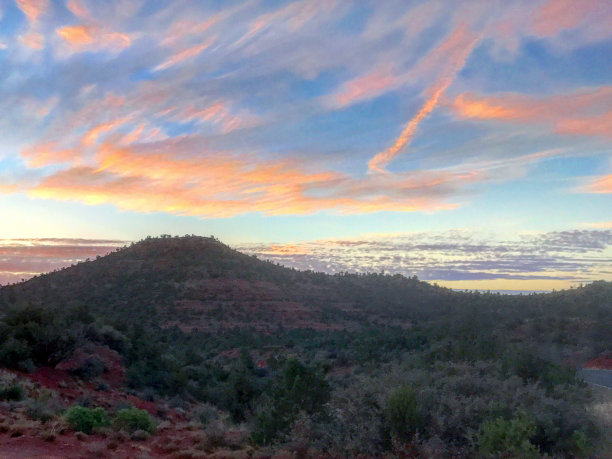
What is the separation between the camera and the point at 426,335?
34.3 meters

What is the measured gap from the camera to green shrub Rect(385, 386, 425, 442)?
973cm

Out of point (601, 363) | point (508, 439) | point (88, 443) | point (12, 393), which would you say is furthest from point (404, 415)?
point (601, 363)

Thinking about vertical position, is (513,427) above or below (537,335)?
above

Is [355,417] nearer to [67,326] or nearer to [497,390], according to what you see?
[497,390]

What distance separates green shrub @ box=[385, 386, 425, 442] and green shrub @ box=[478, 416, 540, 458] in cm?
118

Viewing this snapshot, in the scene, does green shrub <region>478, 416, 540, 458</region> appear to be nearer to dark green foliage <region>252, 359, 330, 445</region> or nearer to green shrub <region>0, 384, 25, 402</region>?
dark green foliage <region>252, 359, 330, 445</region>

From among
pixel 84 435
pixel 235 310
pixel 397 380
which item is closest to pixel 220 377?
pixel 84 435

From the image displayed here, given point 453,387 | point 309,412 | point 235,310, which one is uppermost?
point 453,387

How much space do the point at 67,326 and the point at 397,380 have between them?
21305mm

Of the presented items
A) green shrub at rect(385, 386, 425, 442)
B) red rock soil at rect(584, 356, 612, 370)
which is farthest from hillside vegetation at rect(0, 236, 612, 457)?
red rock soil at rect(584, 356, 612, 370)

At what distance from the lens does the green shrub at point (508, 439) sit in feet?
27.7

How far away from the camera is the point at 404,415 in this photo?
988cm

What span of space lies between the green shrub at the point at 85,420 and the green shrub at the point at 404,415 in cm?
831

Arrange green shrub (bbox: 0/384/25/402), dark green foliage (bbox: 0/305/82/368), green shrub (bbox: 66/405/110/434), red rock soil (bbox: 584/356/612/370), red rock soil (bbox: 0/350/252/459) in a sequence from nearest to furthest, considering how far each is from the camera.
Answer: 1. red rock soil (bbox: 0/350/252/459)
2. green shrub (bbox: 66/405/110/434)
3. green shrub (bbox: 0/384/25/402)
4. dark green foliage (bbox: 0/305/82/368)
5. red rock soil (bbox: 584/356/612/370)
